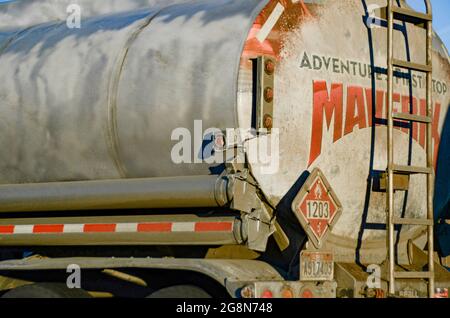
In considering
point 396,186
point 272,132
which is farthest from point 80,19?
point 396,186

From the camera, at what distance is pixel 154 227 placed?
20.4 feet

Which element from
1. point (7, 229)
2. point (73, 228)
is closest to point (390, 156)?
point (73, 228)

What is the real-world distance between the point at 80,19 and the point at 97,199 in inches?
63.4

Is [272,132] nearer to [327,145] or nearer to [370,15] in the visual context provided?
[327,145]

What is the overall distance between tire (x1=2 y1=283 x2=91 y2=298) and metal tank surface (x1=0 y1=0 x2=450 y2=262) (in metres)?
0.76

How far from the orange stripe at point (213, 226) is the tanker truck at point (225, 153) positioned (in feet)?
0.04

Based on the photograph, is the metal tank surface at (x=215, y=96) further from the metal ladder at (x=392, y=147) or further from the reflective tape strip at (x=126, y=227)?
the reflective tape strip at (x=126, y=227)

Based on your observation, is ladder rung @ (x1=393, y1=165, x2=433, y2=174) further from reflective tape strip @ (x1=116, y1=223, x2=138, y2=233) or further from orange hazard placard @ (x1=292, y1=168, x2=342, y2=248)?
reflective tape strip @ (x1=116, y1=223, x2=138, y2=233)

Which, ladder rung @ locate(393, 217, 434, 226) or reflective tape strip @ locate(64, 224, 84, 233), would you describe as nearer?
ladder rung @ locate(393, 217, 434, 226)

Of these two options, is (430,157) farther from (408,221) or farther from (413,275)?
(413,275)

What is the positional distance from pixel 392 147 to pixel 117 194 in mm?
1772

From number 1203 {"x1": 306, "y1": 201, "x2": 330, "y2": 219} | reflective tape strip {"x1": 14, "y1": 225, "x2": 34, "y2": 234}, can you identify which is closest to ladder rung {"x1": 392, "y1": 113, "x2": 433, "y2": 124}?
number 1203 {"x1": 306, "y1": 201, "x2": 330, "y2": 219}

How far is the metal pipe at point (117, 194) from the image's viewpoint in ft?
19.3

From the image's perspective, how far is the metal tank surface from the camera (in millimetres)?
6141
